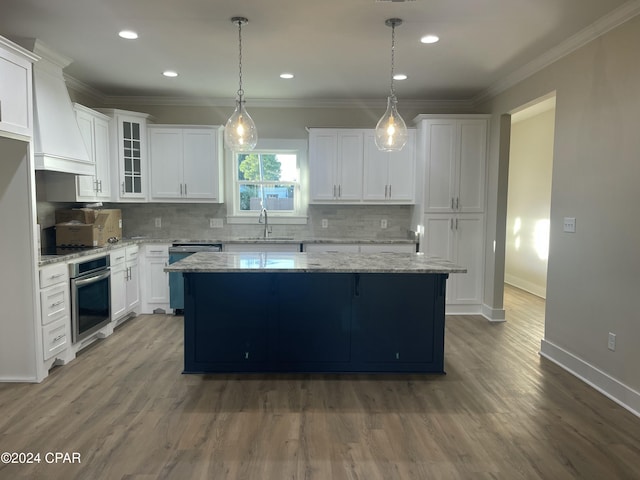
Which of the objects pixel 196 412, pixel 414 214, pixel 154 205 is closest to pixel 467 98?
pixel 414 214

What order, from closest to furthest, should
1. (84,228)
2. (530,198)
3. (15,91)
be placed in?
(15,91) → (84,228) → (530,198)

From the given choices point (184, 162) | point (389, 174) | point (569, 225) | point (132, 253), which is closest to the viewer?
point (569, 225)

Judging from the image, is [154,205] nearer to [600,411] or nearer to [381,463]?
[381,463]

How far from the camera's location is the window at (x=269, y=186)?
→ 5809 millimetres

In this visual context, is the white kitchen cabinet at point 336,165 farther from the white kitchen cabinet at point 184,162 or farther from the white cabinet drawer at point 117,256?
the white cabinet drawer at point 117,256

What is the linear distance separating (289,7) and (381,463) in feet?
9.85

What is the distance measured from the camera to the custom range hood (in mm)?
3426

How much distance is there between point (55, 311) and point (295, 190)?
3290 mm

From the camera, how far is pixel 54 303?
3.45m

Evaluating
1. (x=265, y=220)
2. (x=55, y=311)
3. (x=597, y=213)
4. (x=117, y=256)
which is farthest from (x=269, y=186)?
(x=597, y=213)

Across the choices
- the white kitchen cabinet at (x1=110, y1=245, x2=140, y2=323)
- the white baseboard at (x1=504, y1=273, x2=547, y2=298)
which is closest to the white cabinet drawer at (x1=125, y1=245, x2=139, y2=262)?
the white kitchen cabinet at (x1=110, y1=245, x2=140, y2=323)

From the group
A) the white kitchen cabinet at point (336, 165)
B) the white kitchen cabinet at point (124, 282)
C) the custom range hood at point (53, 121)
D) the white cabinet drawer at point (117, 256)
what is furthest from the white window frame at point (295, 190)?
the custom range hood at point (53, 121)

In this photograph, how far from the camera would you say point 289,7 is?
293 centimetres

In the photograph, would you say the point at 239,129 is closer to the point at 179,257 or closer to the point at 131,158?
the point at 179,257
